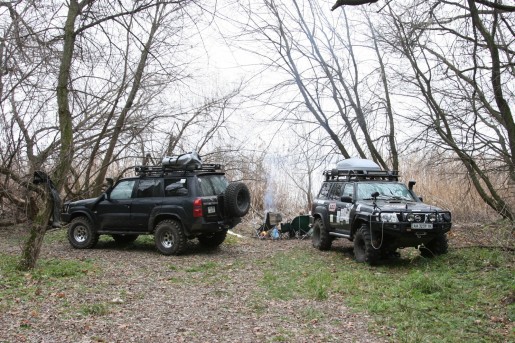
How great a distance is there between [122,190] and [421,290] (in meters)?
7.87

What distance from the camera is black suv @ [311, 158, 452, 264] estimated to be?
1007cm

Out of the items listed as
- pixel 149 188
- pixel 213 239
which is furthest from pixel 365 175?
pixel 149 188

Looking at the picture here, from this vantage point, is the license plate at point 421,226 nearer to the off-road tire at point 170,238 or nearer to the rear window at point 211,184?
the rear window at point 211,184

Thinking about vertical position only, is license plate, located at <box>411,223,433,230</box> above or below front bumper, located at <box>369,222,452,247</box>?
above

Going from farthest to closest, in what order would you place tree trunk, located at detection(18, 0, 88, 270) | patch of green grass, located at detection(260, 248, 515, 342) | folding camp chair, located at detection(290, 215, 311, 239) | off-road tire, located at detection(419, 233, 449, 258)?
folding camp chair, located at detection(290, 215, 311, 239) < off-road tire, located at detection(419, 233, 449, 258) < tree trunk, located at detection(18, 0, 88, 270) < patch of green grass, located at detection(260, 248, 515, 342)

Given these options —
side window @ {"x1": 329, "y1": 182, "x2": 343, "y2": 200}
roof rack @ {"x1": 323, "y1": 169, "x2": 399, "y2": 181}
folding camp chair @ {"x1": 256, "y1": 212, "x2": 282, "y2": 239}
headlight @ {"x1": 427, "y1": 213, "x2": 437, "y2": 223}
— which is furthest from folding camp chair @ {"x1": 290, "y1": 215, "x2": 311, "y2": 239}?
headlight @ {"x1": 427, "y1": 213, "x2": 437, "y2": 223}

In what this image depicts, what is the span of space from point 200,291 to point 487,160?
822cm

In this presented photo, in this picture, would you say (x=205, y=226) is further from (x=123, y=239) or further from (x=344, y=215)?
(x=123, y=239)

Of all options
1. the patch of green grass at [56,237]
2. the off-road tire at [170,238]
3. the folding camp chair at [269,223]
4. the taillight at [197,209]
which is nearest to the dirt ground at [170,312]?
the off-road tire at [170,238]

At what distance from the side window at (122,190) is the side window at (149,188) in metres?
0.27

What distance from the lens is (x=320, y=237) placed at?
43.5 ft

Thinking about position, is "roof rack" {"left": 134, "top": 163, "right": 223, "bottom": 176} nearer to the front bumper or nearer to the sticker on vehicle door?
the sticker on vehicle door

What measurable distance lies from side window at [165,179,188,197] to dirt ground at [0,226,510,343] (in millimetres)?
2135

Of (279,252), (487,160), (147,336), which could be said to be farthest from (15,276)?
(487,160)
